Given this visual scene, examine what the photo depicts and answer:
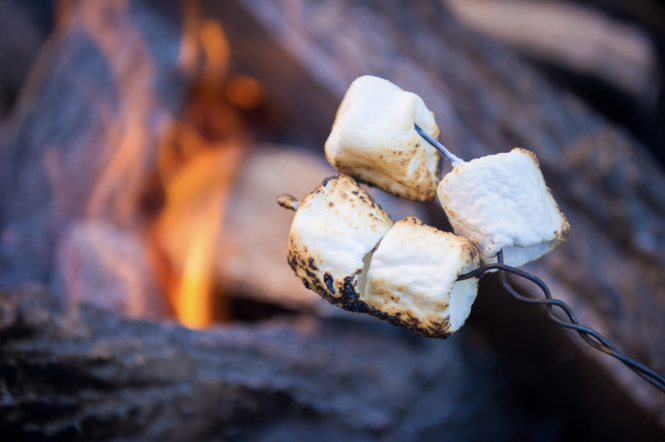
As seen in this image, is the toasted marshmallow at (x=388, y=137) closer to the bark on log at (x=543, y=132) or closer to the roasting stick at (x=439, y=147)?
the roasting stick at (x=439, y=147)

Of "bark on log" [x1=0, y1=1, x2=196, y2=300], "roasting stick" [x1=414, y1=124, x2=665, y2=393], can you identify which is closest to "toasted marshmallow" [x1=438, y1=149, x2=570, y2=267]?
"roasting stick" [x1=414, y1=124, x2=665, y2=393]

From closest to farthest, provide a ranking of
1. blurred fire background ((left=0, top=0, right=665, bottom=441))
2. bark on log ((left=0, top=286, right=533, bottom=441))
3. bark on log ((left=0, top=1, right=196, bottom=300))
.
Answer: bark on log ((left=0, top=286, right=533, bottom=441)), blurred fire background ((left=0, top=0, right=665, bottom=441)), bark on log ((left=0, top=1, right=196, bottom=300))

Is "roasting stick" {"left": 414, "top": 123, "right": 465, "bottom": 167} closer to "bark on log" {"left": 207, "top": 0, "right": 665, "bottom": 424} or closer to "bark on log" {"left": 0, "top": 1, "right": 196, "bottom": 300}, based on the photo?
"bark on log" {"left": 207, "top": 0, "right": 665, "bottom": 424}

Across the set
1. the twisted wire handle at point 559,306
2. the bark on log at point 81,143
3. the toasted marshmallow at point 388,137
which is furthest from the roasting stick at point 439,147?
the bark on log at point 81,143

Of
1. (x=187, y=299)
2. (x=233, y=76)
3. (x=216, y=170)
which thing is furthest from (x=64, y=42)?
(x=187, y=299)

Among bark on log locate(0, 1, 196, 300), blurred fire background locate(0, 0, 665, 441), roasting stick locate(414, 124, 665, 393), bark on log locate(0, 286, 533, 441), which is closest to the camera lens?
roasting stick locate(414, 124, 665, 393)

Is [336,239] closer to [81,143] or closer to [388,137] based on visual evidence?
[388,137]

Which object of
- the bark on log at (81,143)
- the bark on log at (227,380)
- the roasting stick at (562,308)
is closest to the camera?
the roasting stick at (562,308)
